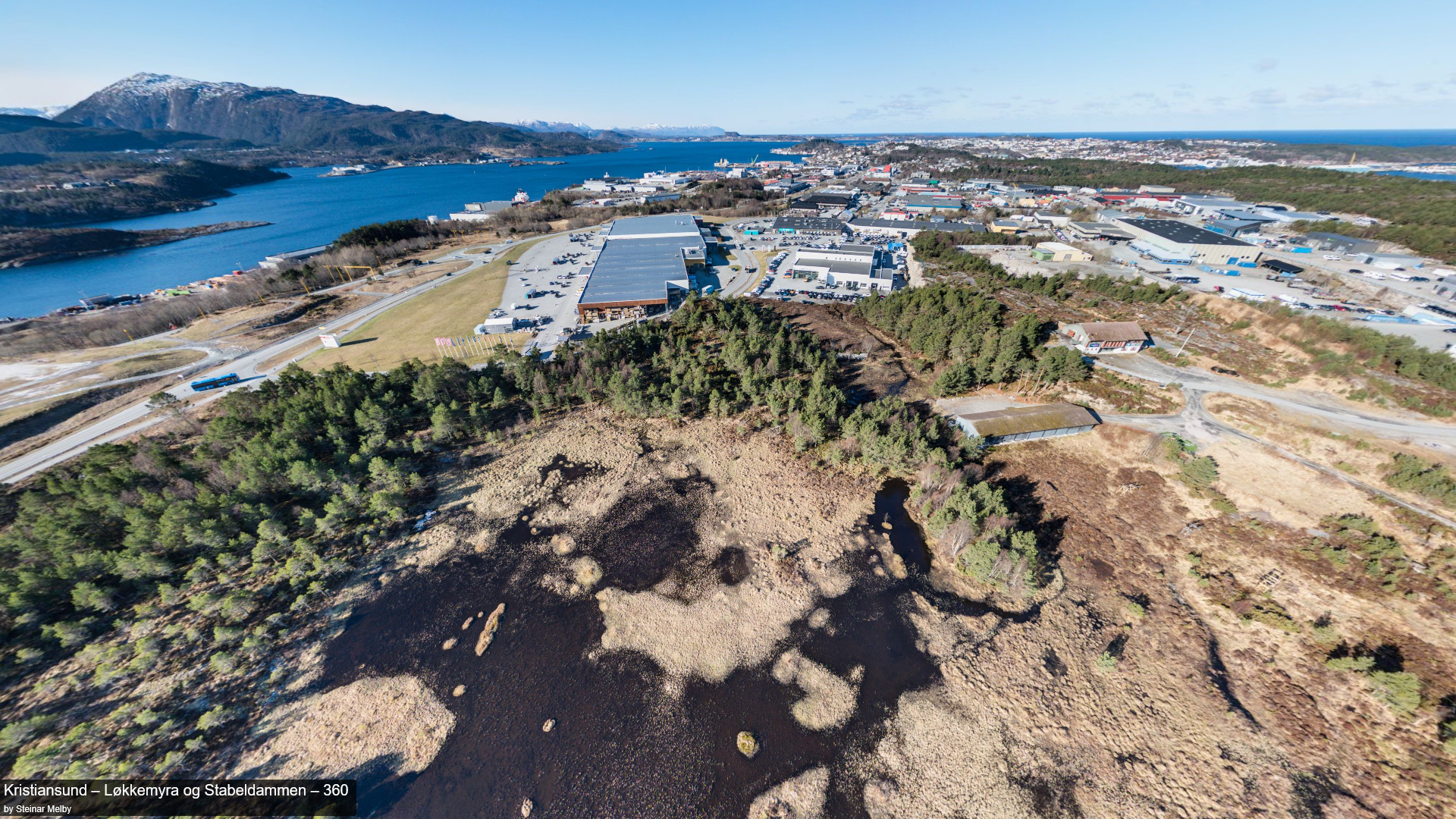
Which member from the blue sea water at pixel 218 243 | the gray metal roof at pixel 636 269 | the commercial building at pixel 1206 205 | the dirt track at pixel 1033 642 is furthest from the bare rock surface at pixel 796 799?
the commercial building at pixel 1206 205

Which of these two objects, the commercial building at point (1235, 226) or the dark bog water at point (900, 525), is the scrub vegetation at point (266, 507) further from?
the commercial building at point (1235, 226)

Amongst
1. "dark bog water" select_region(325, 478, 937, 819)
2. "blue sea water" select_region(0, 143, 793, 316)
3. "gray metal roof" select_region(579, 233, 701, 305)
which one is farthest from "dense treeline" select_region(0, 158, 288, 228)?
"dark bog water" select_region(325, 478, 937, 819)

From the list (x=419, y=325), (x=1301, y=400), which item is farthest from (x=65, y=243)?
(x=1301, y=400)

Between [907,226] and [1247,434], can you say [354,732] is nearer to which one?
[1247,434]

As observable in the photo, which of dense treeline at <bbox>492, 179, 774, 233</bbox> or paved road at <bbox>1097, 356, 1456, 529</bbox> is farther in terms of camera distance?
dense treeline at <bbox>492, 179, 774, 233</bbox>

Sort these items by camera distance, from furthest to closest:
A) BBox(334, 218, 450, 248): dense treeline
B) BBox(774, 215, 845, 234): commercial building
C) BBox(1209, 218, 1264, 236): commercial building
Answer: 1. BBox(774, 215, 845, 234): commercial building
2. BBox(334, 218, 450, 248): dense treeline
3. BBox(1209, 218, 1264, 236): commercial building

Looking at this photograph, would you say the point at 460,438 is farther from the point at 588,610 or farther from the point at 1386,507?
the point at 1386,507

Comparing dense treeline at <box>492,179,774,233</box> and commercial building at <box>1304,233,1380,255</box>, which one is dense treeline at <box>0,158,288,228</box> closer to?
dense treeline at <box>492,179,774,233</box>

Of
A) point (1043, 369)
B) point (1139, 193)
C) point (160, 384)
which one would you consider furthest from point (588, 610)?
point (1139, 193)
